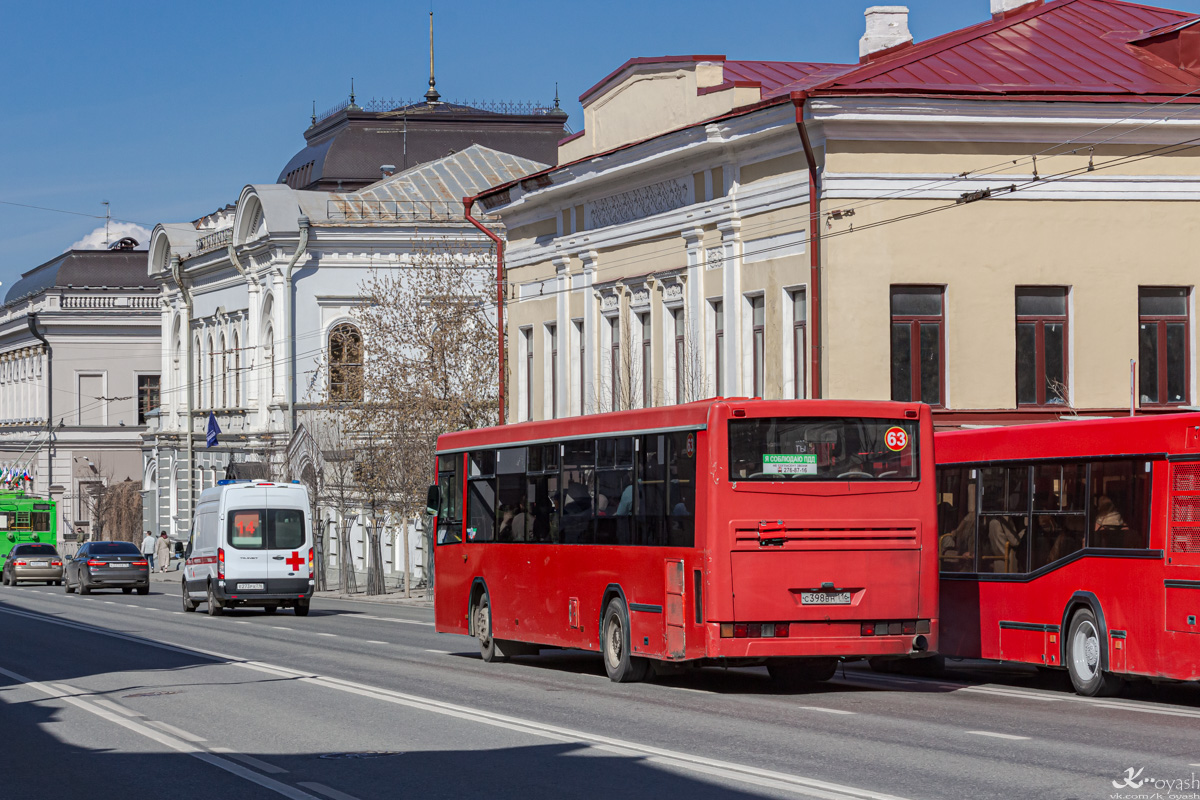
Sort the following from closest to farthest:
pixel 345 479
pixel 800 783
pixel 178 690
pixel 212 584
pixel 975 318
Answer: pixel 800 783
pixel 178 690
pixel 975 318
pixel 212 584
pixel 345 479

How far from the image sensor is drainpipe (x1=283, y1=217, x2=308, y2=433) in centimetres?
6216

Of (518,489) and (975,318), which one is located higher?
(975,318)

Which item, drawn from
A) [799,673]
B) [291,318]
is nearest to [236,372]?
[291,318]

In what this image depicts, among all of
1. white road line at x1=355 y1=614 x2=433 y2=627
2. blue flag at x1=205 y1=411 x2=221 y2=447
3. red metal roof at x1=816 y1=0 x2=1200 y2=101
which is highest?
red metal roof at x1=816 y1=0 x2=1200 y2=101

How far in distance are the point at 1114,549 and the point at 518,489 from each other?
758 centimetres

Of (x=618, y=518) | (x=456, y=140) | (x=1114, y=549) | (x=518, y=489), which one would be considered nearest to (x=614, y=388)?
(x=518, y=489)

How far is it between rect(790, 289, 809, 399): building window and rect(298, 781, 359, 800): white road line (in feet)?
68.8

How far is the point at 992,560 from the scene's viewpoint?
18.8 m

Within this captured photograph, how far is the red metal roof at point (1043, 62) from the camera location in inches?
1202

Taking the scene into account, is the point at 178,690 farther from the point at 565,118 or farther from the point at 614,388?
the point at 565,118

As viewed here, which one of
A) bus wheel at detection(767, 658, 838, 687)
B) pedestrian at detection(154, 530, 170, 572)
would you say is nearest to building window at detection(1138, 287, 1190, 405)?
bus wheel at detection(767, 658, 838, 687)

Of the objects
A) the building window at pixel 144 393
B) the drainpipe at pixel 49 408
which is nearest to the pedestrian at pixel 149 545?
the drainpipe at pixel 49 408

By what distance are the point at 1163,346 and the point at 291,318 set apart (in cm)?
3776

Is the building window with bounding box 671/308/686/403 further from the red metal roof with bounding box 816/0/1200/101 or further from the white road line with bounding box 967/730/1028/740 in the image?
the white road line with bounding box 967/730/1028/740
